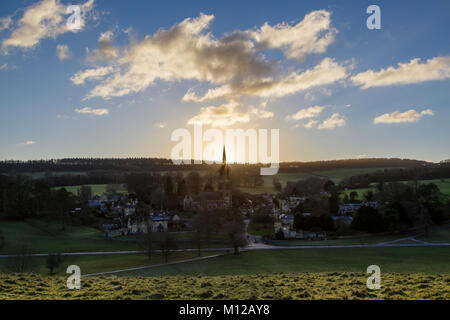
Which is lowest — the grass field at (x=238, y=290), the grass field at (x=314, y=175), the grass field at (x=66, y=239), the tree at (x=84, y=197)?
the grass field at (x=66, y=239)

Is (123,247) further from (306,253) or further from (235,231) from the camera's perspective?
(306,253)

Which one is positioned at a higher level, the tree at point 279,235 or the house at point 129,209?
the house at point 129,209

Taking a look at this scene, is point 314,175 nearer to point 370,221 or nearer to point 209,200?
point 209,200

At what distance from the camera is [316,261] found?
2844 cm

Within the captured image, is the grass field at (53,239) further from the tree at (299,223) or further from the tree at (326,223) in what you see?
the tree at (326,223)

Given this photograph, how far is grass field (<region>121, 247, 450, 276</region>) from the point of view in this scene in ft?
79.2

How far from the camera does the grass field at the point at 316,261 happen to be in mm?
24138

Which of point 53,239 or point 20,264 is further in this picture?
point 53,239

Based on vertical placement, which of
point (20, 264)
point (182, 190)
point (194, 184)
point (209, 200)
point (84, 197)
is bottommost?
point (209, 200)

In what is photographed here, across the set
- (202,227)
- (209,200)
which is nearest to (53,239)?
(202,227)

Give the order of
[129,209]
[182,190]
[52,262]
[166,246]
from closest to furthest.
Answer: [52,262]
[166,246]
[129,209]
[182,190]

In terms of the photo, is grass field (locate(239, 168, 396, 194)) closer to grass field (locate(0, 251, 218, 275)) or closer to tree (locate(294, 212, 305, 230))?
tree (locate(294, 212, 305, 230))

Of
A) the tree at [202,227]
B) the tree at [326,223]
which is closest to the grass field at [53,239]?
the tree at [202,227]
